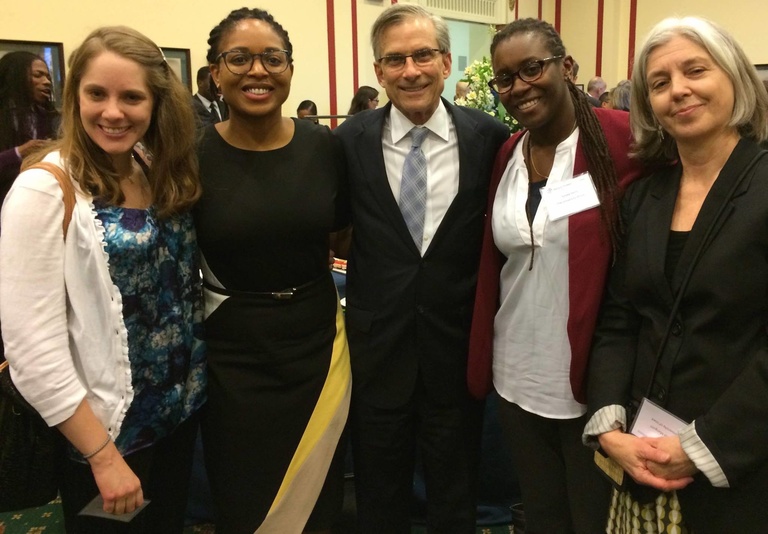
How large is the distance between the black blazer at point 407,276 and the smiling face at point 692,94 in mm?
567

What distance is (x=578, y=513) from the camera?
1.57 metres

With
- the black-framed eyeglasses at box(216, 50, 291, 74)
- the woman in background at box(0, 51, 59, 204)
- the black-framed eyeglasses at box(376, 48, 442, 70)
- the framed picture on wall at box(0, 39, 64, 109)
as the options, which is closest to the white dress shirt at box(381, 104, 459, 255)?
the black-framed eyeglasses at box(376, 48, 442, 70)

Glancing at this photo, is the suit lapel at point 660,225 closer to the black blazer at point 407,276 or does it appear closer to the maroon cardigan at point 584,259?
the maroon cardigan at point 584,259

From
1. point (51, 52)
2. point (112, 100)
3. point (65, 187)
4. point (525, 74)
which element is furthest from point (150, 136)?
point (51, 52)

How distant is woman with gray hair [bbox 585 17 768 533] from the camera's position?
1.18m

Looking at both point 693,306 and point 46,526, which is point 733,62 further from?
point 46,526

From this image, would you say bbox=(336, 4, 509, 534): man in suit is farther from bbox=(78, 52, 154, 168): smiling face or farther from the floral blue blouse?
bbox=(78, 52, 154, 168): smiling face

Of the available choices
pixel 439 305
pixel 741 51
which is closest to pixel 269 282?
pixel 439 305

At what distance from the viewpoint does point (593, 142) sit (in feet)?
5.02

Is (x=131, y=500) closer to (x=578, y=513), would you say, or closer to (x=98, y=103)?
(x=98, y=103)

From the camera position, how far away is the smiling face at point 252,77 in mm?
1650

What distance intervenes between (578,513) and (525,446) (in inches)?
7.8

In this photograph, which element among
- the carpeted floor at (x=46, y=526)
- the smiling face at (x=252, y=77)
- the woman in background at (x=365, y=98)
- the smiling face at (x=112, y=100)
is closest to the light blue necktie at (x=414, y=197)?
the smiling face at (x=252, y=77)

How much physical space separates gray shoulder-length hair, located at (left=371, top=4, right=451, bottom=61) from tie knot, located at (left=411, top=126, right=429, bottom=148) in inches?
9.7
